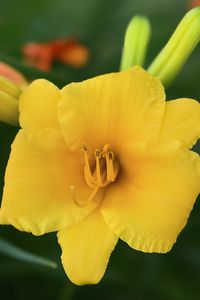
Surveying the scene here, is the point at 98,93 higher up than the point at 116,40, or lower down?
higher up

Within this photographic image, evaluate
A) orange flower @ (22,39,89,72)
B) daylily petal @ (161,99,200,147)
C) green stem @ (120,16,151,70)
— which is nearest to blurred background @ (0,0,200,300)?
orange flower @ (22,39,89,72)

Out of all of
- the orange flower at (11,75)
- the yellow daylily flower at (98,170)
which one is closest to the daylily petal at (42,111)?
the yellow daylily flower at (98,170)

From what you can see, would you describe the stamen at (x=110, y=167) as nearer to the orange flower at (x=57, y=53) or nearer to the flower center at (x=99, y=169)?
the flower center at (x=99, y=169)

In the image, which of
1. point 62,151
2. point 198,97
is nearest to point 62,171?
point 62,151

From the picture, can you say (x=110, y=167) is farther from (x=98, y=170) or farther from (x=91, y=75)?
(x=91, y=75)

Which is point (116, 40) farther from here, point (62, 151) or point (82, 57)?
point (62, 151)

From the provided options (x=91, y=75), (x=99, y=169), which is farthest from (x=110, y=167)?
(x=91, y=75)
